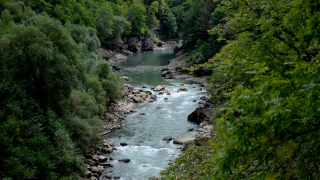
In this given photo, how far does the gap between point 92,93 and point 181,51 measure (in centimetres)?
4580

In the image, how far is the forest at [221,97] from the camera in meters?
3.52

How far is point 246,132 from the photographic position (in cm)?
351

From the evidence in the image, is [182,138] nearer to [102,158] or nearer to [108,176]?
[102,158]

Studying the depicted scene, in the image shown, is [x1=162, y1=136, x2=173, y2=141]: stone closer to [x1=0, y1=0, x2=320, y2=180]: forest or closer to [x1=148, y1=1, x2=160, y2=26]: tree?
[x1=0, y1=0, x2=320, y2=180]: forest

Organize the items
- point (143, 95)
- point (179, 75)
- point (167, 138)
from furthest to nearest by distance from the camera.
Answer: point (179, 75) < point (143, 95) < point (167, 138)

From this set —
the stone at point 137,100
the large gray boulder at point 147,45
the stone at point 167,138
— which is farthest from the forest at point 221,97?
the large gray boulder at point 147,45

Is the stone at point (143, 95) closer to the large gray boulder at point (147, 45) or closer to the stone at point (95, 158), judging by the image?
the stone at point (95, 158)

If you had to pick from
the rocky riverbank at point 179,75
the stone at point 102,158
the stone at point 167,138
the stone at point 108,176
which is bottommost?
the stone at point 108,176

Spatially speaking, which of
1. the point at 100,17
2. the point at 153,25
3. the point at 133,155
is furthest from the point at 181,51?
the point at 133,155

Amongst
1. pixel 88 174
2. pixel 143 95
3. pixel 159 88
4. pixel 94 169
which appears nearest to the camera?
pixel 88 174

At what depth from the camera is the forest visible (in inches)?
139

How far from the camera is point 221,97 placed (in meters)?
20.4

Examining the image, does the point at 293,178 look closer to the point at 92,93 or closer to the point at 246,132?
the point at 246,132

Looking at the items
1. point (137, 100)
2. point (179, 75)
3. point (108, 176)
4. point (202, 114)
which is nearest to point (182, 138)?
point (202, 114)
